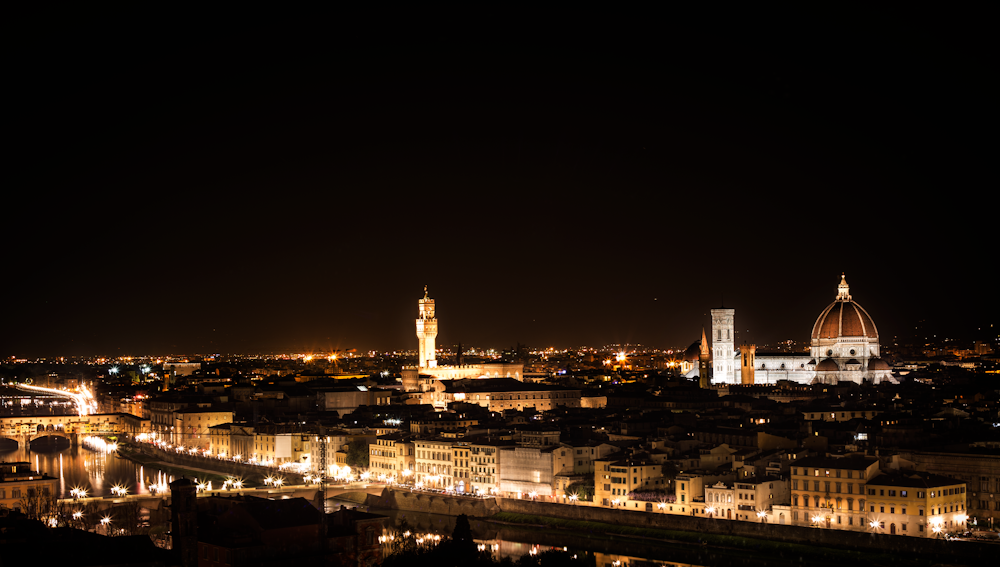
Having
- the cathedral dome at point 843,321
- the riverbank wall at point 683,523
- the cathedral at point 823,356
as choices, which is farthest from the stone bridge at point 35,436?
the cathedral dome at point 843,321

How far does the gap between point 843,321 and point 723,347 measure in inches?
329

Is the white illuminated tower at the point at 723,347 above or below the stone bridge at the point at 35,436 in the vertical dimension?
above

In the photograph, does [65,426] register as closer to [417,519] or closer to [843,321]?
[417,519]

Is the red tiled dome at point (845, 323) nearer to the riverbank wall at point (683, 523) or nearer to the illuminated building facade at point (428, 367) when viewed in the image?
the illuminated building facade at point (428, 367)

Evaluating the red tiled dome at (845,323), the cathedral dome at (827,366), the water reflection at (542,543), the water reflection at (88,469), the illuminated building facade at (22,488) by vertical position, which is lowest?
the water reflection at (542,543)

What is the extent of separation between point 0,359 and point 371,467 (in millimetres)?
146814

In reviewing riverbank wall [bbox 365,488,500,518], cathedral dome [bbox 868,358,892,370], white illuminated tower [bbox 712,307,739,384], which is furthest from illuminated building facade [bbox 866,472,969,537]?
white illuminated tower [bbox 712,307,739,384]

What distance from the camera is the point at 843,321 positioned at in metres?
91.0

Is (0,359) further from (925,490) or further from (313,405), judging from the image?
(925,490)

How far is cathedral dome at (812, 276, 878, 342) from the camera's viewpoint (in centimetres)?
9081

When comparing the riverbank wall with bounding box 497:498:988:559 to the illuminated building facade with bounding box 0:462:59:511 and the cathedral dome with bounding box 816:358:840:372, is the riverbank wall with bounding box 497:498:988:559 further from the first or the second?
the cathedral dome with bounding box 816:358:840:372

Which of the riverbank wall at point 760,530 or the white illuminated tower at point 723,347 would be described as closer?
the riverbank wall at point 760,530

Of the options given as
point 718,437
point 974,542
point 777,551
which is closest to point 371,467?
point 718,437

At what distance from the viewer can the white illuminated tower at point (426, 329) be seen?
298 feet
